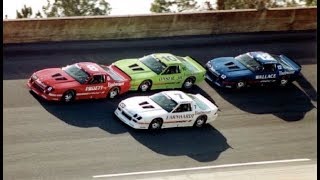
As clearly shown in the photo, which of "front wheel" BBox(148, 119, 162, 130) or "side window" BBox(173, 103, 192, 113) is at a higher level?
"side window" BBox(173, 103, 192, 113)

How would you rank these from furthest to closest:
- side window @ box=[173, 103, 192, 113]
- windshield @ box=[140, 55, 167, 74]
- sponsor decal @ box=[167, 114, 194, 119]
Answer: windshield @ box=[140, 55, 167, 74] < side window @ box=[173, 103, 192, 113] < sponsor decal @ box=[167, 114, 194, 119]

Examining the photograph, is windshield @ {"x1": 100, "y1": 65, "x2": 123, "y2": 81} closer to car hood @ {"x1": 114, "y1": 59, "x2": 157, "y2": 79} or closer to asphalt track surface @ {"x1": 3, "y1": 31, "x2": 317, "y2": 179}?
car hood @ {"x1": 114, "y1": 59, "x2": 157, "y2": 79}

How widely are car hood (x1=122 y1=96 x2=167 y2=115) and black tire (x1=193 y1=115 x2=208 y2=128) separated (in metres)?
1.37

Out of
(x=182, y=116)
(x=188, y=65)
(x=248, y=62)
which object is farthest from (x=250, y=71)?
(x=182, y=116)

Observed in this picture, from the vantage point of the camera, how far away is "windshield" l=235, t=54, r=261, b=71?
24.4m

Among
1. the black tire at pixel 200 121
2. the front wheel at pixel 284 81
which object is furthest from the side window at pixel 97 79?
the front wheel at pixel 284 81

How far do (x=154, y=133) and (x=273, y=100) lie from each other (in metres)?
6.19

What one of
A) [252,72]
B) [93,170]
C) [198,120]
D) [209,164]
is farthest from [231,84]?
[93,170]

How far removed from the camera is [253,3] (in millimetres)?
32938

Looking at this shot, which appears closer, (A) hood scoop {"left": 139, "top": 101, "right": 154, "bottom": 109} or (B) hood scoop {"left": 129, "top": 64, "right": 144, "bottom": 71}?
(A) hood scoop {"left": 139, "top": 101, "right": 154, "bottom": 109}

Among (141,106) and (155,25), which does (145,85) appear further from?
(155,25)

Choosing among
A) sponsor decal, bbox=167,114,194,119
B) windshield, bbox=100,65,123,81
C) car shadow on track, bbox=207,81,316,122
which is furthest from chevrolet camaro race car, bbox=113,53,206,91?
sponsor decal, bbox=167,114,194,119

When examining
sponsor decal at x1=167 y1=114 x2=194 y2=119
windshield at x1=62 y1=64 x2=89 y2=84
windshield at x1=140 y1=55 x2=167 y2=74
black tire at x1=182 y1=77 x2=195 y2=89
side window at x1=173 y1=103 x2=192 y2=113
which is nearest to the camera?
sponsor decal at x1=167 y1=114 x2=194 y2=119

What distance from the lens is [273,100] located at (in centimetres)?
2388
